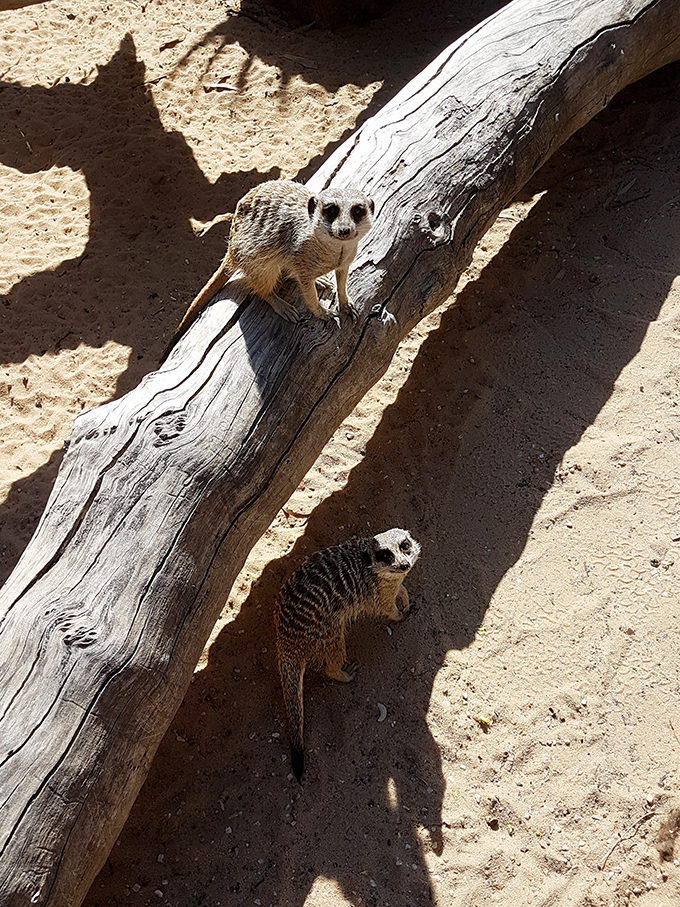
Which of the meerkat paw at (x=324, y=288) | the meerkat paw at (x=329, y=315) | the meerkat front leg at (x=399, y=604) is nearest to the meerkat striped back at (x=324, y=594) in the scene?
the meerkat front leg at (x=399, y=604)

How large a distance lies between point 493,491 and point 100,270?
271cm

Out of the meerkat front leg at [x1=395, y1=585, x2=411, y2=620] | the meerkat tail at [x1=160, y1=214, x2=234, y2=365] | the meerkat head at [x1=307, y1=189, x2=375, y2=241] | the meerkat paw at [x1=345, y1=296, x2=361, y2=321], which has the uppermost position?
the meerkat head at [x1=307, y1=189, x2=375, y2=241]

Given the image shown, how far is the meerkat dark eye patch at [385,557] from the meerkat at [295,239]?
90cm

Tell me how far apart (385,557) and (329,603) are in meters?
0.27

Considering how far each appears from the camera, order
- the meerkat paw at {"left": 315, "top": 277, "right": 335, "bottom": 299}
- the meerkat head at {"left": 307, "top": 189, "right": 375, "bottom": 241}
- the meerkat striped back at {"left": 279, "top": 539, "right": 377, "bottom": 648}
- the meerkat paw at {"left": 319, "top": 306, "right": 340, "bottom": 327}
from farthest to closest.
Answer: the meerkat paw at {"left": 315, "top": 277, "right": 335, "bottom": 299}
the meerkat paw at {"left": 319, "top": 306, "right": 340, "bottom": 327}
the meerkat striped back at {"left": 279, "top": 539, "right": 377, "bottom": 648}
the meerkat head at {"left": 307, "top": 189, "right": 375, "bottom": 241}

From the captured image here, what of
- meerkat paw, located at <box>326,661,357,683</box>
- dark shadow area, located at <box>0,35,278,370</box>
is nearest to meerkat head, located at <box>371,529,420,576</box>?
meerkat paw, located at <box>326,661,357,683</box>

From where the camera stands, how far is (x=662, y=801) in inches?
98.3

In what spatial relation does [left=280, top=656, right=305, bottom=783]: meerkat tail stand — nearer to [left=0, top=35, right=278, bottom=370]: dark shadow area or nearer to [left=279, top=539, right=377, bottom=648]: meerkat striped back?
[left=279, top=539, right=377, bottom=648]: meerkat striped back

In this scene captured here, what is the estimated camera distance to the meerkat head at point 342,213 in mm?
2379

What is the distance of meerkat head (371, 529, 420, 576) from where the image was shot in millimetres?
2629

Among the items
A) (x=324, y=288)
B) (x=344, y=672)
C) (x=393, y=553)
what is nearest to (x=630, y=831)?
(x=344, y=672)

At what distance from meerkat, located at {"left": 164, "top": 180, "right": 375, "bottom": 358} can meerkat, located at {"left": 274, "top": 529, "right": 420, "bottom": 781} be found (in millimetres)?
908

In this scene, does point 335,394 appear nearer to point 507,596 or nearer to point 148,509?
point 148,509

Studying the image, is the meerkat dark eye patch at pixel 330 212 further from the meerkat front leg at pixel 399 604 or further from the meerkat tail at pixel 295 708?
the meerkat tail at pixel 295 708
